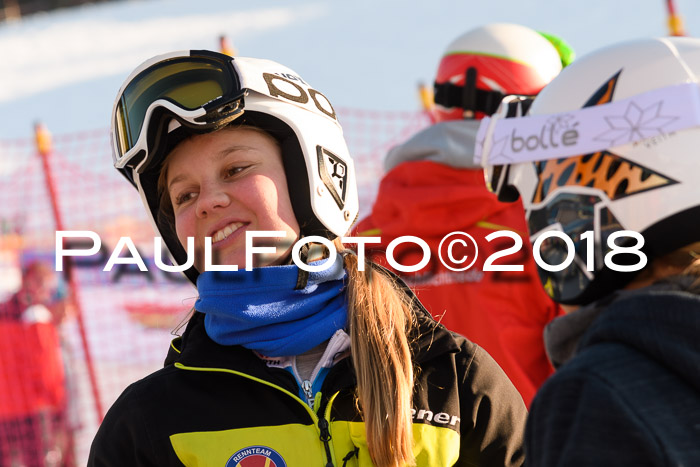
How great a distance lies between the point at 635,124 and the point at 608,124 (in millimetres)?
53

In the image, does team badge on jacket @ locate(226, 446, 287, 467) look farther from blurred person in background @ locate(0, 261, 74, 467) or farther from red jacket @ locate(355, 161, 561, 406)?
blurred person in background @ locate(0, 261, 74, 467)

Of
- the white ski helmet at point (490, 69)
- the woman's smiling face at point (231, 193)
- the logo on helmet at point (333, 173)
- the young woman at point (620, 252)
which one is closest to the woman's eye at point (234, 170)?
the woman's smiling face at point (231, 193)

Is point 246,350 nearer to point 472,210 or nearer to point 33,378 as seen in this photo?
point 472,210

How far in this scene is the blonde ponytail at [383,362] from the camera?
7.06 ft

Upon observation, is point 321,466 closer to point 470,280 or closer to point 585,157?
point 585,157

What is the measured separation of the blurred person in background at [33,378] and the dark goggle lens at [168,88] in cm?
477

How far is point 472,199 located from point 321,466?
1.71 m

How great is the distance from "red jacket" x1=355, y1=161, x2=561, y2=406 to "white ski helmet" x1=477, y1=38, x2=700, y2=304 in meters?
1.53

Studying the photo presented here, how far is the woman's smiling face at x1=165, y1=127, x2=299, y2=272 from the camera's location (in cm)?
248

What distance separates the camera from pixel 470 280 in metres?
3.55

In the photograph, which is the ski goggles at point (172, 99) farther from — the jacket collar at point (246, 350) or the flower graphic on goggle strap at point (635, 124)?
the flower graphic on goggle strap at point (635, 124)

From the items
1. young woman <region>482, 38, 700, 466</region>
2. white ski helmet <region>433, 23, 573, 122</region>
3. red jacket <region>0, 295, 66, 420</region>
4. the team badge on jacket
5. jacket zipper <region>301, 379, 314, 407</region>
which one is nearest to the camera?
young woman <region>482, 38, 700, 466</region>

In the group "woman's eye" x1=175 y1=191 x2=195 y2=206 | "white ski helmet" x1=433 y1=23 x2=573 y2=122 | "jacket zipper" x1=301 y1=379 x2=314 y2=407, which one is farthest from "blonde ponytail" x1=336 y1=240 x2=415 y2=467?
"white ski helmet" x1=433 y1=23 x2=573 y2=122

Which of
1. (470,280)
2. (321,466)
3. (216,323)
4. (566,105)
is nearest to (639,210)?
(566,105)
